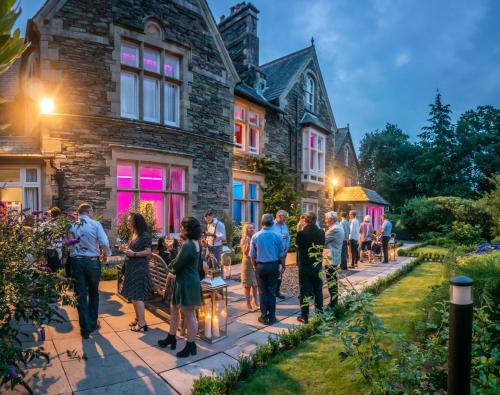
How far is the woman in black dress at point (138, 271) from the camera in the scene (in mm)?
4938

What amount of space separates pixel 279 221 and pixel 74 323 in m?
4.52

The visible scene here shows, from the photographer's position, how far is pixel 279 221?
750 centimetres

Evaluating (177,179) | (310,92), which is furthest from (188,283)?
(310,92)

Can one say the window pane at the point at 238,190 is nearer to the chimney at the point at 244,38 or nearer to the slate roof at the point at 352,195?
the chimney at the point at 244,38

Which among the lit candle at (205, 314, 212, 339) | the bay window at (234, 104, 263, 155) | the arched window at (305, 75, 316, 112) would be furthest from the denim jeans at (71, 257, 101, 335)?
the arched window at (305, 75, 316, 112)

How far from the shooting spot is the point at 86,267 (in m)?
4.92

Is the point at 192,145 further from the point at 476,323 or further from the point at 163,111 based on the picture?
the point at 476,323

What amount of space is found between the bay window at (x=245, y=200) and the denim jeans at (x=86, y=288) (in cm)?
950

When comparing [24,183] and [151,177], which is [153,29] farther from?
[24,183]

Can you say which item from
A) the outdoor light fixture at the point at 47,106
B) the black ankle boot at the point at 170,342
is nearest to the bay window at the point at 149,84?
the outdoor light fixture at the point at 47,106

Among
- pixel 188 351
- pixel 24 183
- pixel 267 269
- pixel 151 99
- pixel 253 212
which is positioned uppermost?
pixel 151 99

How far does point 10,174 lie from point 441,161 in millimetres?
38233

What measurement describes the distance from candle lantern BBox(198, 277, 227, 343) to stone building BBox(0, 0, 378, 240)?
20.0 ft

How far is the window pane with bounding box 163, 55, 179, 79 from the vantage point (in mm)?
11336
